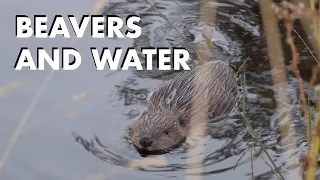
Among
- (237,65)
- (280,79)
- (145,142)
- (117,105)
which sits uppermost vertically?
(237,65)

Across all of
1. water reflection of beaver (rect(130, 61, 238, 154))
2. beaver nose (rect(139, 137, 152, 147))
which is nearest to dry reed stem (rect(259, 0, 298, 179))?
water reflection of beaver (rect(130, 61, 238, 154))

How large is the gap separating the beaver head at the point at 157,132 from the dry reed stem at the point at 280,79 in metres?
0.68

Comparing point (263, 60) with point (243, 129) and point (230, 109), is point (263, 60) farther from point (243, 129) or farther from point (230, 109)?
point (243, 129)

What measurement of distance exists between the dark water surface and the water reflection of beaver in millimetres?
112

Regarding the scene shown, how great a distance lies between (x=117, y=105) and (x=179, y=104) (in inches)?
17.5

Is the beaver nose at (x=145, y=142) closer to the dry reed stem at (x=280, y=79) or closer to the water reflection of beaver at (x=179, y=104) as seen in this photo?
the water reflection of beaver at (x=179, y=104)

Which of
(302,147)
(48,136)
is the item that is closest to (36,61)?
(48,136)

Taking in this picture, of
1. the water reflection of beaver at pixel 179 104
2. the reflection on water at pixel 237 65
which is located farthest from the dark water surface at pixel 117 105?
the water reflection of beaver at pixel 179 104

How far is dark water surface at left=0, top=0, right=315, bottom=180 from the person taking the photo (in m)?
4.21

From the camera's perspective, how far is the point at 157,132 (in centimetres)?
469

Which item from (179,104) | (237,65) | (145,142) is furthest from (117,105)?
(237,65)

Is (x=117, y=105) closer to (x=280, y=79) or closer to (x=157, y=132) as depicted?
(x=157, y=132)

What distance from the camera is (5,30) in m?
6.04

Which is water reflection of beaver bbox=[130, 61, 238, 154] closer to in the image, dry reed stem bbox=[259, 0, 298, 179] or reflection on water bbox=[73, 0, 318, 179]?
reflection on water bbox=[73, 0, 318, 179]
